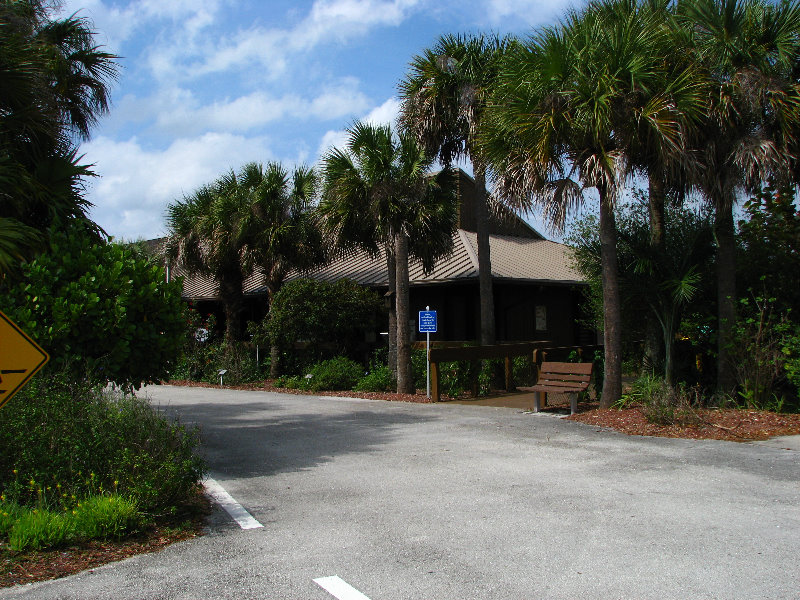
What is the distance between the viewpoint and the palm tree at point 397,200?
54.4ft

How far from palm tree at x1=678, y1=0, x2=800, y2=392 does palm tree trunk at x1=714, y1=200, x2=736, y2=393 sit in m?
0.02

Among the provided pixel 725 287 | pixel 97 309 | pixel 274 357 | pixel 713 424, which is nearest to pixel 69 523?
pixel 97 309

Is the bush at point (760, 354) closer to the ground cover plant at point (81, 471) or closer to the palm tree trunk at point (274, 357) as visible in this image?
the ground cover plant at point (81, 471)

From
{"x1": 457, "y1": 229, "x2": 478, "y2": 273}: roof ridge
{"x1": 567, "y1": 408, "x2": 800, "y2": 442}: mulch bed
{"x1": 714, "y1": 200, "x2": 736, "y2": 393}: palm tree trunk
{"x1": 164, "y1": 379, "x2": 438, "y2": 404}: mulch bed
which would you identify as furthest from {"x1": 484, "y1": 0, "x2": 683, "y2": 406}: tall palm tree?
{"x1": 457, "y1": 229, "x2": 478, "y2": 273}: roof ridge

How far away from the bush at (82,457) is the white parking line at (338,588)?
187 cm

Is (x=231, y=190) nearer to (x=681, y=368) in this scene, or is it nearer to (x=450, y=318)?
(x=450, y=318)

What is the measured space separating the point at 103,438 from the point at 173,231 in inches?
725

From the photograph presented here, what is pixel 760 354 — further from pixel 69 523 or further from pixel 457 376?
pixel 69 523

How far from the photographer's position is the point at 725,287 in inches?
501

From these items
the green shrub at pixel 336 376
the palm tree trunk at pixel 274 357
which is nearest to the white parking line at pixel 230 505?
the green shrub at pixel 336 376

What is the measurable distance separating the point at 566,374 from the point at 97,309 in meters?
8.04

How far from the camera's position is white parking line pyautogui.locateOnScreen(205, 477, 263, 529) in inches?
242

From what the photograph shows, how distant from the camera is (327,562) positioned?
5121 millimetres

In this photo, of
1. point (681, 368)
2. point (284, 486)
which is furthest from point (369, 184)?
point (284, 486)
